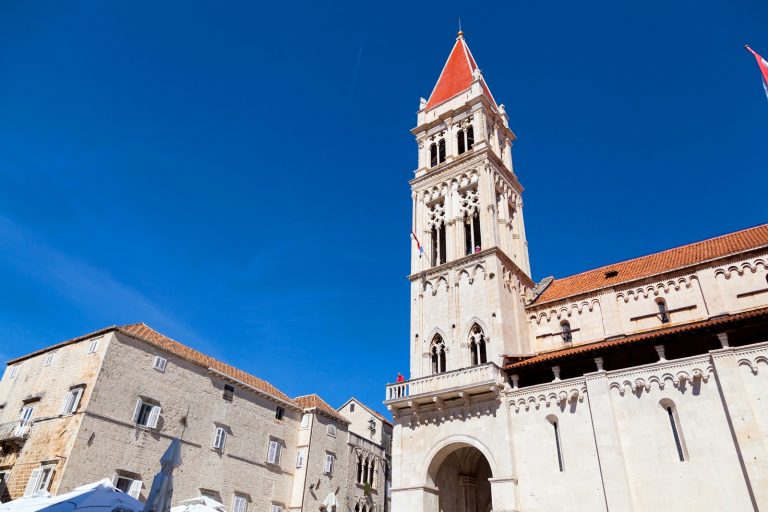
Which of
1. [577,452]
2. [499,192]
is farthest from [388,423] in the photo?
[577,452]

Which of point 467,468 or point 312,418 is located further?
point 312,418

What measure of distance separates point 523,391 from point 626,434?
4.30 meters

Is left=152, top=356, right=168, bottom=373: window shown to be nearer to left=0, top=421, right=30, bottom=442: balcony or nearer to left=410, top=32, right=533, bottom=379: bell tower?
left=0, top=421, right=30, bottom=442: balcony

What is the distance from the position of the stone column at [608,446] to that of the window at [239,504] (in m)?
20.6

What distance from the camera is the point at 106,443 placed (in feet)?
81.2

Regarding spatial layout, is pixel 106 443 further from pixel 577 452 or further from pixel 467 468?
pixel 577 452

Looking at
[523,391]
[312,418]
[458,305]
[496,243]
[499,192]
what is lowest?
[523,391]

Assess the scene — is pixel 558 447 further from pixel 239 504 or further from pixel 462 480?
pixel 239 504

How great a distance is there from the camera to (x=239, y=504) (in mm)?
30250

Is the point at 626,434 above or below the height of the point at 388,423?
below

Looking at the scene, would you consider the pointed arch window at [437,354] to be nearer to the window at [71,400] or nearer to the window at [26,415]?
the window at [71,400]

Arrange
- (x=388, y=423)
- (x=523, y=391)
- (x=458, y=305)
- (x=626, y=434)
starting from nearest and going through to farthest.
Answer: (x=626, y=434) → (x=523, y=391) → (x=458, y=305) → (x=388, y=423)

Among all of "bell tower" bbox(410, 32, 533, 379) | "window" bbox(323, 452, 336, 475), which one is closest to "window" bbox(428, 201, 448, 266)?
"bell tower" bbox(410, 32, 533, 379)

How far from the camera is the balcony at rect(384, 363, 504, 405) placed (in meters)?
22.7
